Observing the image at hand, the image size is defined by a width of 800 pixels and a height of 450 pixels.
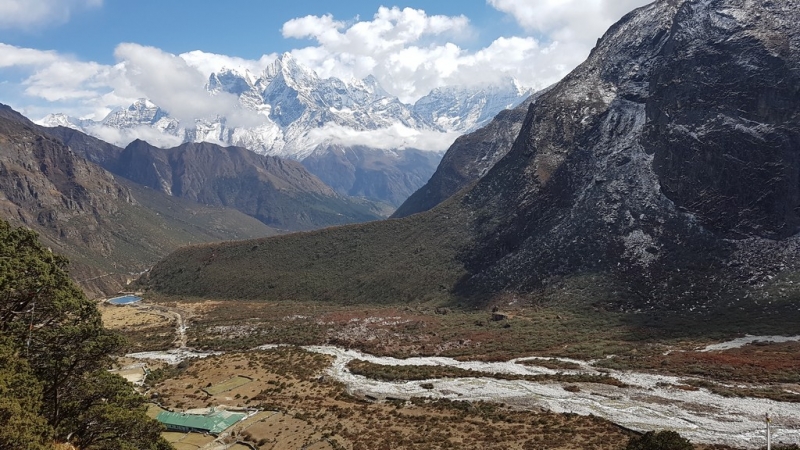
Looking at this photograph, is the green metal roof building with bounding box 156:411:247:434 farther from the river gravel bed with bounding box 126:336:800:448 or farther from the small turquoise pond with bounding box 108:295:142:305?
the small turquoise pond with bounding box 108:295:142:305

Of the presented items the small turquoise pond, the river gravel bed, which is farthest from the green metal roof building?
the small turquoise pond

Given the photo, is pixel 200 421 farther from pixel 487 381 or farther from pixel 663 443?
pixel 663 443

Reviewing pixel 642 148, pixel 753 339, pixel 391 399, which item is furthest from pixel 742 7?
pixel 391 399

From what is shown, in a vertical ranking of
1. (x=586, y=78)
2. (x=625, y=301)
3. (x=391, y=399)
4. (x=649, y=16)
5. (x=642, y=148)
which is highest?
(x=649, y=16)

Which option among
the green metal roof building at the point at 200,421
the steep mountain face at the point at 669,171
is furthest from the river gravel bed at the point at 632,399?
the steep mountain face at the point at 669,171

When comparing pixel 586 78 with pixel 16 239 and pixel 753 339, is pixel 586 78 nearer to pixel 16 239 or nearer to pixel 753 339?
pixel 753 339

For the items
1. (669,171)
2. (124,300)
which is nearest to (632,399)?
(669,171)
